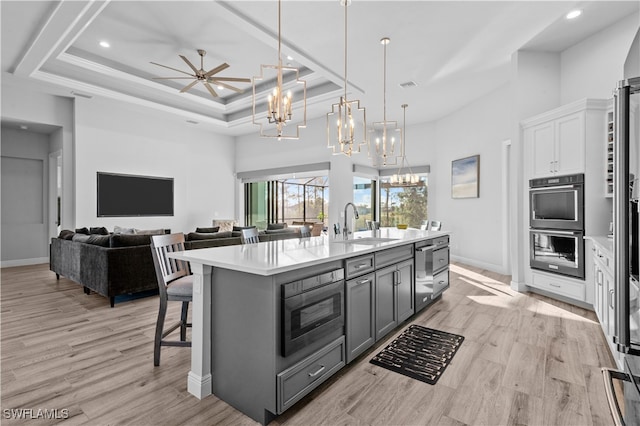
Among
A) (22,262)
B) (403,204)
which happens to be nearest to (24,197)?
(22,262)

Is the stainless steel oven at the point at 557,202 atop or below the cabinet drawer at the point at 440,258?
atop

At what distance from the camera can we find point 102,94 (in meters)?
5.90

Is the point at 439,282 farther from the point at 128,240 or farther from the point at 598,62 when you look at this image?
the point at 128,240

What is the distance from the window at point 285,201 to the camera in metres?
9.95

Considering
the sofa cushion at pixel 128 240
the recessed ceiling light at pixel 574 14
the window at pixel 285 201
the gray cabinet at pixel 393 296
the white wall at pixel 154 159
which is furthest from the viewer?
the window at pixel 285 201

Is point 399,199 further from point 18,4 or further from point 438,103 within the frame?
point 18,4

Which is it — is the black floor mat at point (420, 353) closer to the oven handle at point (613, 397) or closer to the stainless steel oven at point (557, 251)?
the oven handle at point (613, 397)

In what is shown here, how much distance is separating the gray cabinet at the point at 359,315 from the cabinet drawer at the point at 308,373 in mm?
121

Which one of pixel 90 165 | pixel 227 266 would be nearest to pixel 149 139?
pixel 90 165

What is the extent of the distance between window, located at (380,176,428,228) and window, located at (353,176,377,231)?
0.21 metres

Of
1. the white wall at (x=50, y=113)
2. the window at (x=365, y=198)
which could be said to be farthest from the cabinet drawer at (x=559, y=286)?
the white wall at (x=50, y=113)

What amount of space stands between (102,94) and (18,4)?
8.31 feet

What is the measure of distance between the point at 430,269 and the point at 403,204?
4.70 metres

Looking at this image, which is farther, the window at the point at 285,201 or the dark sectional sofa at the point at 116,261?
the window at the point at 285,201
